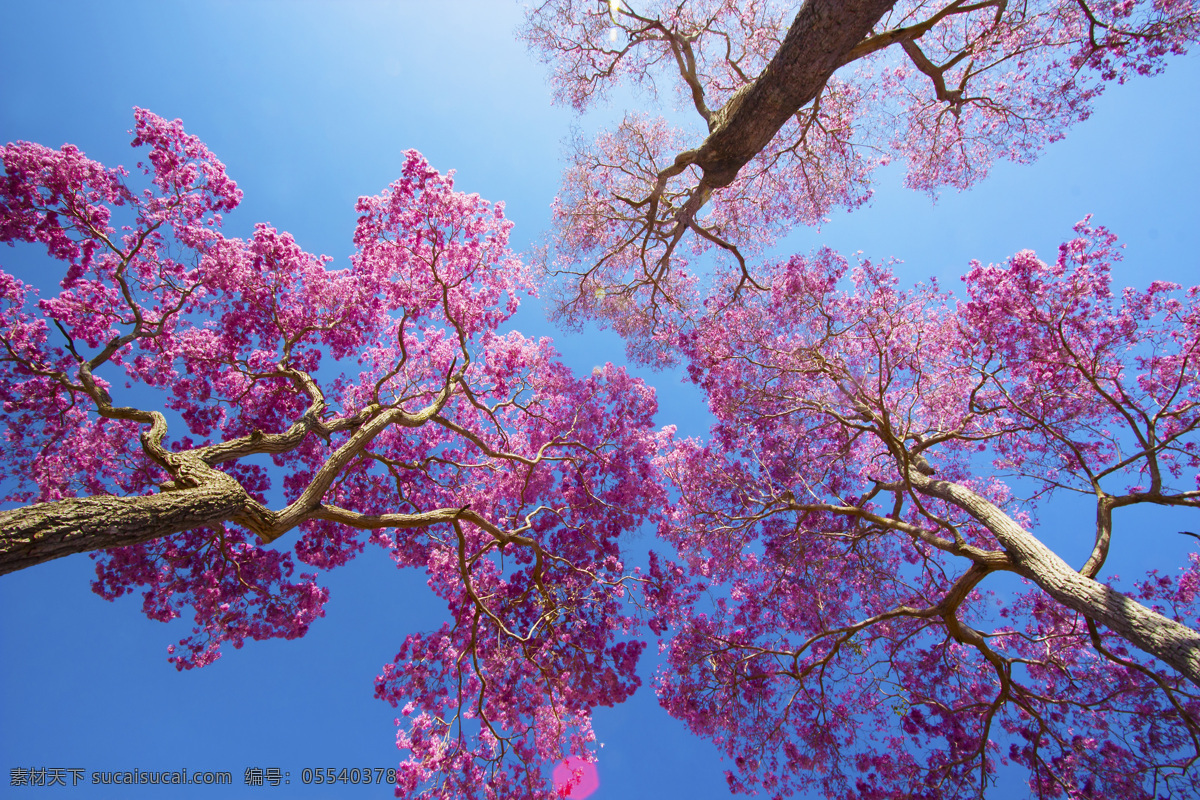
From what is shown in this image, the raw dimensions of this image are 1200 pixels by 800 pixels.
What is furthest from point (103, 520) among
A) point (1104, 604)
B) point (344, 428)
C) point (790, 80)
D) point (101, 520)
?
point (1104, 604)

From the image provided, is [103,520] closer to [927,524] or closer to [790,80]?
[790,80]

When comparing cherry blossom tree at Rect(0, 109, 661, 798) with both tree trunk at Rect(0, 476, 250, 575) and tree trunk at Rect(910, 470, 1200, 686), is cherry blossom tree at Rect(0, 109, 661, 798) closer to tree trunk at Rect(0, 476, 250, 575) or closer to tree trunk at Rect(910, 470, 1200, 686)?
tree trunk at Rect(0, 476, 250, 575)

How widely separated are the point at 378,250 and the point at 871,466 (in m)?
10.8

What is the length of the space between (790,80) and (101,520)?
24.2 feet

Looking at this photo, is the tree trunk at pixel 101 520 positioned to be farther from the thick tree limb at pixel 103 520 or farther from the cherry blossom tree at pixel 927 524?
the cherry blossom tree at pixel 927 524

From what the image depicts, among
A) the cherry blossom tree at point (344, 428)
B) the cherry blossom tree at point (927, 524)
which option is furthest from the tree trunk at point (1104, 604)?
the cherry blossom tree at point (344, 428)

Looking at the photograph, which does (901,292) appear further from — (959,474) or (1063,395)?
(959,474)

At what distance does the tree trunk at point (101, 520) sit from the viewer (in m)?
2.53

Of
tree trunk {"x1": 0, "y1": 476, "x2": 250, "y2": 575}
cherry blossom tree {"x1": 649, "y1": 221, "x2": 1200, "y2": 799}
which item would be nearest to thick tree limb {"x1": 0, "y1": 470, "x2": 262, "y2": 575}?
tree trunk {"x1": 0, "y1": 476, "x2": 250, "y2": 575}

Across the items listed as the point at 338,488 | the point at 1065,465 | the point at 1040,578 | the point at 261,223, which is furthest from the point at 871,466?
the point at 261,223

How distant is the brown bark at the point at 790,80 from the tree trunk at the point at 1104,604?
5.59 meters

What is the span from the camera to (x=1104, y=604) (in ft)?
13.1

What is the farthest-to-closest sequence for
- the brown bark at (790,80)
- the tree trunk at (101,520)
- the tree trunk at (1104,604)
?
the brown bark at (790,80) < the tree trunk at (1104,604) < the tree trunk at (101,520)

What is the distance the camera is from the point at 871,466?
9156mm
